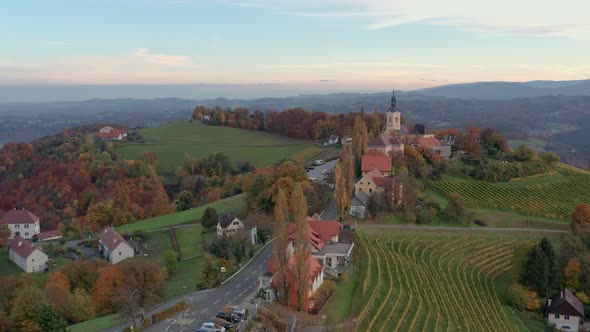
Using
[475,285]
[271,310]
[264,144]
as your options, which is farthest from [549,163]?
[264,144]

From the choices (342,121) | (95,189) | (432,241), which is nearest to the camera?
(432,241)

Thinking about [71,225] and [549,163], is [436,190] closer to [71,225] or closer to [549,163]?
[549,163]

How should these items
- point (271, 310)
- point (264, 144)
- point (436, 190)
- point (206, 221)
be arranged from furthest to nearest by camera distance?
point (264, 144), point (436, 190), point (206, 221), point (271, 310)

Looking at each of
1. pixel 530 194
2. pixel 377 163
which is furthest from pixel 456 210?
pixel 530 194

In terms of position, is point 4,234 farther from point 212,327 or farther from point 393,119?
point 393,119

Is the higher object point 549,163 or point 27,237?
point 549,163

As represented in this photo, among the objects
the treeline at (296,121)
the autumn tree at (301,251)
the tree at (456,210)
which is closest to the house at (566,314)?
the tree at (456,210)
